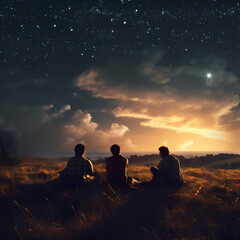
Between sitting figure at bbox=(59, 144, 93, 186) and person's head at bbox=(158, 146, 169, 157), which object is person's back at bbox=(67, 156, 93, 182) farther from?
person's head at bbox=(158, 146, 169, 157)

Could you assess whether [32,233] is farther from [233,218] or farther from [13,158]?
[13,158]

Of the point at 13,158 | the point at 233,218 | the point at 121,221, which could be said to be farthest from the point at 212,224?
the point at 13,158

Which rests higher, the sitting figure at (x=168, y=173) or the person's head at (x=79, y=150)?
the person's head at (x=79, y=150)

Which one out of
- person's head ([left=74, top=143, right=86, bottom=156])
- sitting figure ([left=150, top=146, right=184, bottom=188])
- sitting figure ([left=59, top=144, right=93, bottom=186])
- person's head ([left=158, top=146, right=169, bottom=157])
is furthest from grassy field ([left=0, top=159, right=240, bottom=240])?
person's head ([left=158, top=146, right=169, bottom=157])

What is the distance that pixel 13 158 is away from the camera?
29.0m

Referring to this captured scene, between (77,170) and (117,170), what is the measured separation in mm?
1311

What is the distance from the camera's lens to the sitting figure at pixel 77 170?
223 inches

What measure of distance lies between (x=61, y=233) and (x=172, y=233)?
6.24ft

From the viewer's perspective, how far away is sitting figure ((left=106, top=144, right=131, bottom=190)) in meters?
5.65

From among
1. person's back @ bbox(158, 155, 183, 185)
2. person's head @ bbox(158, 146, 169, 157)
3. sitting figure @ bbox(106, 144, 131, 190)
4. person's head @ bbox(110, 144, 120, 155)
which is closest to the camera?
sitting figure @ bbox(106, 144, 131, 190)

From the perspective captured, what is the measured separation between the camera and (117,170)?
5.71 meters

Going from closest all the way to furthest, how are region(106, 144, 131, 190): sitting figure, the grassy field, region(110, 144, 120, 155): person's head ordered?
the grassy field → region(106, 144, 131, 190): sitting figure → region(110, 144, 120, 155): person's head

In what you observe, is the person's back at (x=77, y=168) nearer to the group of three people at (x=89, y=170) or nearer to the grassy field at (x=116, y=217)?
the group of three people at (x=89, y=170)

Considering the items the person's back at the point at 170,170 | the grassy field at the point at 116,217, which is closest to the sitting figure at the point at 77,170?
the grassy field at the point at 116,217
